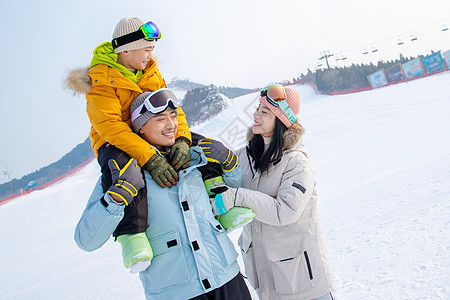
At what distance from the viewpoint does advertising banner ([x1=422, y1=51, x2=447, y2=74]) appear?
2600 centimetres

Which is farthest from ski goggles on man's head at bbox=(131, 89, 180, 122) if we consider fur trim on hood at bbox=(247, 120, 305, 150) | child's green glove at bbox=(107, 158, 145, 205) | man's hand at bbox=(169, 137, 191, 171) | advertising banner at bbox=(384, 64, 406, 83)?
advertising banner at bbox=(384, 64, 406, 83)

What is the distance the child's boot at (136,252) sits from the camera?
5.04 ft

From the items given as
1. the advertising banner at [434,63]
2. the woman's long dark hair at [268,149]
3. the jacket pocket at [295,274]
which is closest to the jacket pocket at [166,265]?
the jacket pocket at [295,274]

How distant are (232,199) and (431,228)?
3219 millimetres

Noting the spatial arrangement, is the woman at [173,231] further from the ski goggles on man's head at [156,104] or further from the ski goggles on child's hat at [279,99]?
the ski goggles on child's hat at [279,99]

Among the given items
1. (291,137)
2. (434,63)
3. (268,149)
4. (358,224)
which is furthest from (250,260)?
(434,63)

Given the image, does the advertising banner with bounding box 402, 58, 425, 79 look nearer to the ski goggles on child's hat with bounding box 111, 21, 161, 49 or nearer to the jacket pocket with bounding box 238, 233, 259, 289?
the jacket pocket with bounding box 238, 233, 259, 289

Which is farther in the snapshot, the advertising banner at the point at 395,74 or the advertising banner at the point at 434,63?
the advertising banner at the point at 395,74

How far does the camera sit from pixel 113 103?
1.98m

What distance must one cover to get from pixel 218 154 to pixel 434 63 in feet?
103

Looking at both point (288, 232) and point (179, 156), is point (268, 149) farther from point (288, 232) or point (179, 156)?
point (179, 156)

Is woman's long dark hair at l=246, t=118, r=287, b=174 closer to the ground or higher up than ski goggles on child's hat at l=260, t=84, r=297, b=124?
closer to the ground

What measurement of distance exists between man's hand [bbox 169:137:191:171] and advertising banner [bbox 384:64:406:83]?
107 feet

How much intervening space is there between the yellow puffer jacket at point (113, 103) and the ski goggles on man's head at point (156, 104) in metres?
0.12
